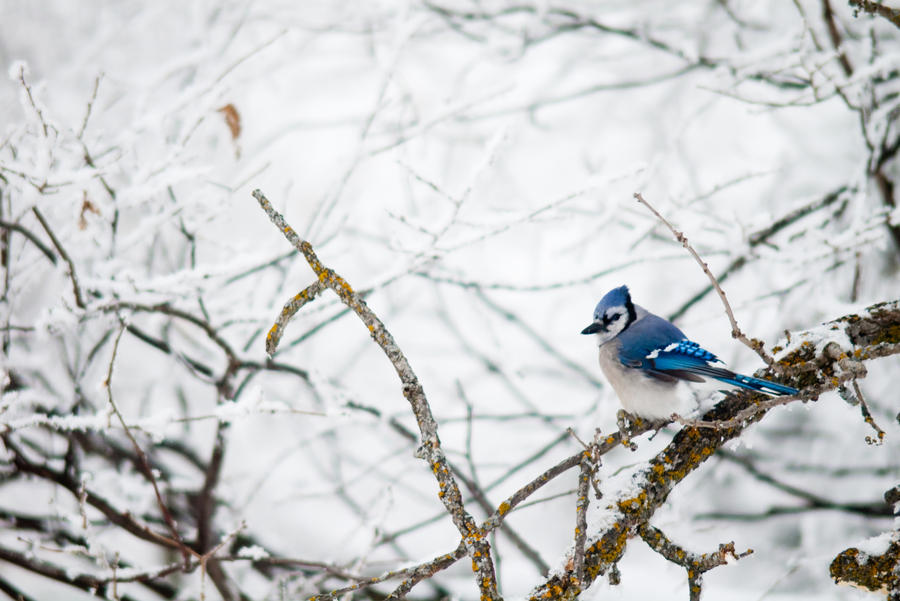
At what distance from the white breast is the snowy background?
0.28 m

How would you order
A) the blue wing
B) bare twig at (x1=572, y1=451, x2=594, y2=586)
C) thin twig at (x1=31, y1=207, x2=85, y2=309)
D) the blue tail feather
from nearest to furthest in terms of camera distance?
bare twig at (x1=572, y1=451, x2=594, y2=586), the blue tail feather, the blue wing, thin twig at (x1=31, y1=207, x2=85, y2=309)

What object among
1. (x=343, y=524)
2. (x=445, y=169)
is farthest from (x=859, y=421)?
(x=343, y=524)

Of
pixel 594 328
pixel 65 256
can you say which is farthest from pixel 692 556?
pixel 65 256

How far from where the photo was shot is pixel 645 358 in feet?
10.3

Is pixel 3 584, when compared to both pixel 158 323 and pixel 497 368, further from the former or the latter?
pixel 497 368

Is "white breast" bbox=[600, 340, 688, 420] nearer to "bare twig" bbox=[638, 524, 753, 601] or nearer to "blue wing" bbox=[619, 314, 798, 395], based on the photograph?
"blue wing" bbox=[619, 314, 798, 395]

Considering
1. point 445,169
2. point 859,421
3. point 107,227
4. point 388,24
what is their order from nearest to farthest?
point 107,227, point 388,24, point 859,421, point 445,169

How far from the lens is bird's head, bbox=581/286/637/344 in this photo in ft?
11.6

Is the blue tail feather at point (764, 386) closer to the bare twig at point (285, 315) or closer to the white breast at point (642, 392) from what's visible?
the white breast at point (642, 392)

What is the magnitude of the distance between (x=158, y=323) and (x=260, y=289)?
0.66 metres

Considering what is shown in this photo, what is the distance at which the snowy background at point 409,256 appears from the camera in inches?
135

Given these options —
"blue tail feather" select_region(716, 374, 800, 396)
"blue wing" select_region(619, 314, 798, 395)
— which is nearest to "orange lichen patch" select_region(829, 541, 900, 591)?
"blue tail feather" select_region(716, 374, 800, 396)

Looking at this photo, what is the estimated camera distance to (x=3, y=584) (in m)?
3.33

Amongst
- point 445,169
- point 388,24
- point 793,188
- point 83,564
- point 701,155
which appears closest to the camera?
point 83,564
